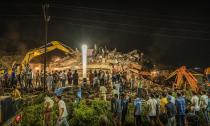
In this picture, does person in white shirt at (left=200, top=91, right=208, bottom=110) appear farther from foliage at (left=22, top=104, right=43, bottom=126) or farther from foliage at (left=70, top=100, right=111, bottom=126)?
foliage at (left=22, top=104, right=43, bottom=126)

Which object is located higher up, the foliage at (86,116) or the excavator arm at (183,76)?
the excavator arm at (183,76)

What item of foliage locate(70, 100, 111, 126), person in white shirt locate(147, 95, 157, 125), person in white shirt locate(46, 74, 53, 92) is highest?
person in white shirt locate(46, 74, 53, 92)

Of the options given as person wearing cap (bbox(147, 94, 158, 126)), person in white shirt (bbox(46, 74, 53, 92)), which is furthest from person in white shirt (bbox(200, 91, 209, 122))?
person in white shirt (bbox(46, 74, 53, 92))

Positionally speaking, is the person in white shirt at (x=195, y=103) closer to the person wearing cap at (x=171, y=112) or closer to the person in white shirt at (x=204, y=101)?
the person in white shirt at (x=204, y=101)

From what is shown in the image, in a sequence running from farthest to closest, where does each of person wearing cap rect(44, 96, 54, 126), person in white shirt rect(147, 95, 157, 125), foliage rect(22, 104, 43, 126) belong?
foliage rect(22, 104, 43, 126)
person in white shirt rect(147, 95, 157, 125)
person wearing cap rect(44, 96, 54, 126)

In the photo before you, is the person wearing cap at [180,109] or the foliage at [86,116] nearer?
the person wearing cap at [180,109]

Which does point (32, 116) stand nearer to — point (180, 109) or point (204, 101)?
point (180, 109)

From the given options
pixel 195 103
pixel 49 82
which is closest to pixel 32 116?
pixel 195 103

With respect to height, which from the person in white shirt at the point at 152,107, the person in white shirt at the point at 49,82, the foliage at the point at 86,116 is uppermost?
the person in white shirt at the point at 49,82

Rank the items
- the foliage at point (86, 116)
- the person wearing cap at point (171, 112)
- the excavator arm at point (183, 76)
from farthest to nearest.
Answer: the excavator arm at point (183, 76), the foliage at point (86, 116), the person wearing cap at point (171, 112)

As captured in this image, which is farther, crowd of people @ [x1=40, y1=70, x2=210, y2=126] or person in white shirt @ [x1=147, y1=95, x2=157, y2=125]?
person in white shirt @ [x1=147, y1=95, x2=157, y2=125]

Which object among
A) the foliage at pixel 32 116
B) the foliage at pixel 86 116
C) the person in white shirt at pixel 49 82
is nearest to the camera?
the foliage at pixel 32 116

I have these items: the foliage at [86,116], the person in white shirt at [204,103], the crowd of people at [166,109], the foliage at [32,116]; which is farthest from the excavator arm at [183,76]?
the foliage at [32,116]

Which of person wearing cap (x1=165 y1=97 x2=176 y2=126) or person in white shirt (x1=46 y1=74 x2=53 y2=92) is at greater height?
person in white shirt (x1=46 y1=74 x2=53 y2=92)
